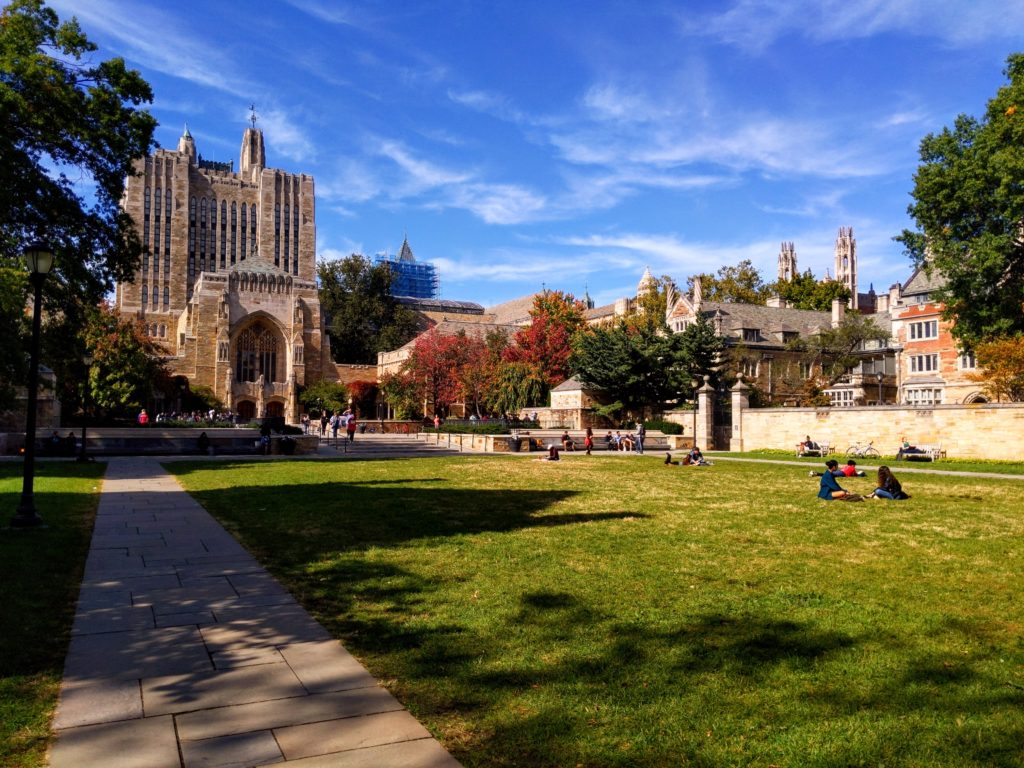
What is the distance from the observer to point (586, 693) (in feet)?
14.5

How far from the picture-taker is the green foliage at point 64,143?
53.6 feet

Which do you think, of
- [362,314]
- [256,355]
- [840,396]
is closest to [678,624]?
[840,396]

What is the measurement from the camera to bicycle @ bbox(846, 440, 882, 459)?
30078 mm

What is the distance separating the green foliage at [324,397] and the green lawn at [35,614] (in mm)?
53274

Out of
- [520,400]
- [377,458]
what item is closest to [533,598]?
[377,458]

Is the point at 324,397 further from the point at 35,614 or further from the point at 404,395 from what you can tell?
the point at 35,614

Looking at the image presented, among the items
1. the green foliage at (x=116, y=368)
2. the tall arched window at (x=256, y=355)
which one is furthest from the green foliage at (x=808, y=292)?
the green foliage at (x=116, y=368)

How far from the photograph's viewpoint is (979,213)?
28.0 metres

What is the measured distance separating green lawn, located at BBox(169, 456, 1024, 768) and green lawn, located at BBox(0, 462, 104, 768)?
1947 millimetres

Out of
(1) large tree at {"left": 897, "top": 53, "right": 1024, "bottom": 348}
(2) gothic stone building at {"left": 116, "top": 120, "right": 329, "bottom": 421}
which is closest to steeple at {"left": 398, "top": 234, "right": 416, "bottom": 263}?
(2) gothic stone building at {"left": 116, "top": 120, "right": 329, "bottom": 421}

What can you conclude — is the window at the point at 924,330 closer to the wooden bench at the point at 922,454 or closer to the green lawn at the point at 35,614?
the wooden bench at the point at 922,454

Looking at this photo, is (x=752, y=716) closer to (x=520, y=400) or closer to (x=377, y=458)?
(x=377, y=458)

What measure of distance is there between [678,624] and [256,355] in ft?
234

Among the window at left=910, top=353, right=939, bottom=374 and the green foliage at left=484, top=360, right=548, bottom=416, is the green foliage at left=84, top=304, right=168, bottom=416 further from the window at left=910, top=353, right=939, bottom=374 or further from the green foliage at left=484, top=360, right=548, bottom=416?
the window at left=910, top=353, right=939, bottom=374
